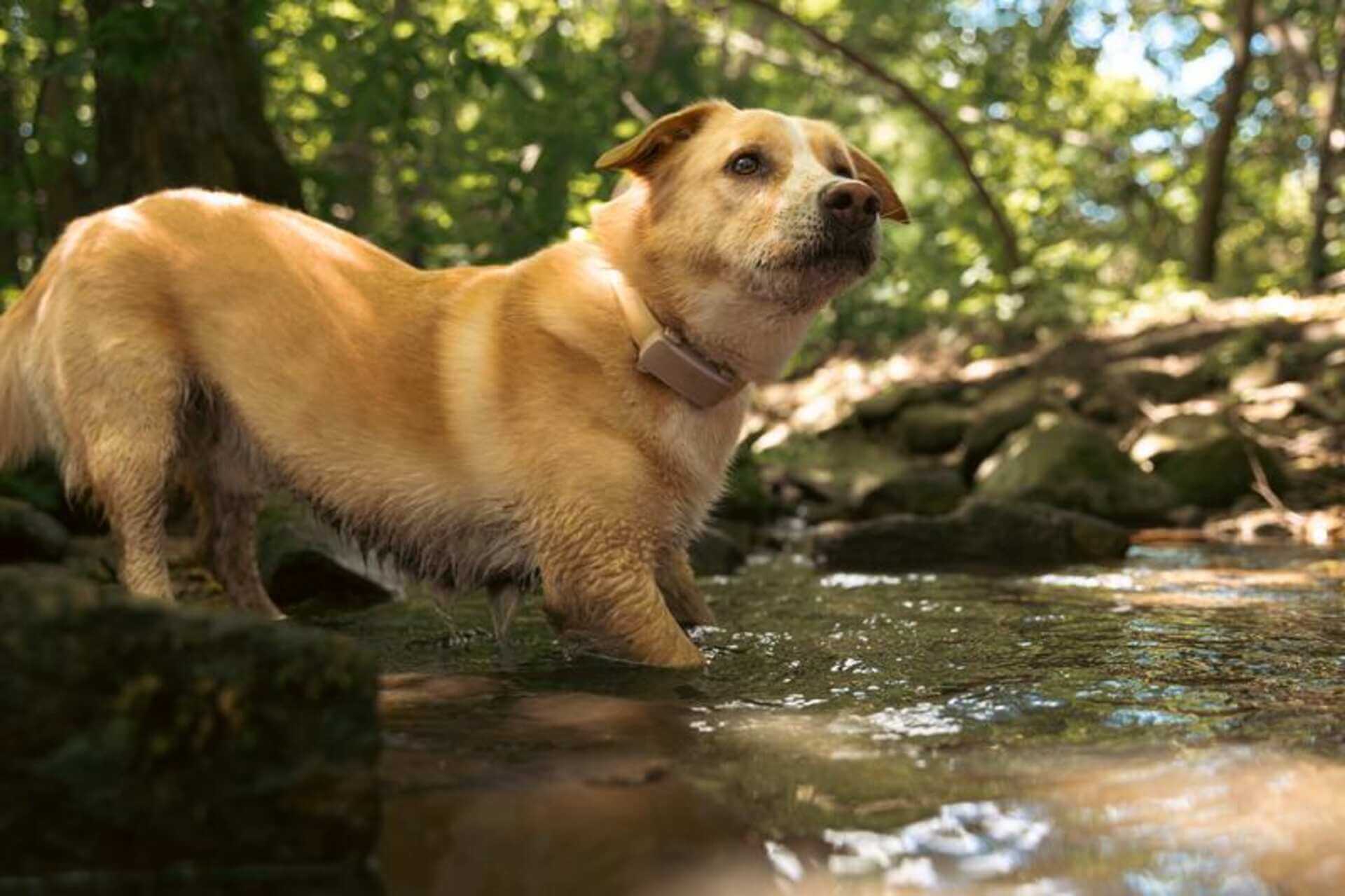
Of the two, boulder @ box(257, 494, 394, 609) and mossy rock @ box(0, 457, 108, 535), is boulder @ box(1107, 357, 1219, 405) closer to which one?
boulder @ box(257, 494, 394, 609)

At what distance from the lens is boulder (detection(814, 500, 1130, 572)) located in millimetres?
6867

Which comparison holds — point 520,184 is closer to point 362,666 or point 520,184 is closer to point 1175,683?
point 1175,683

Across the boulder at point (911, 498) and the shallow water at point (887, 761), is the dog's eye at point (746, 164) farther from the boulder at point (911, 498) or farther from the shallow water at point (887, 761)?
the boulder at point (911, 498)

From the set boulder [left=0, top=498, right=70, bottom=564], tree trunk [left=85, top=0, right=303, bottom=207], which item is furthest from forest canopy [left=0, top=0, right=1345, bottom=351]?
boulder [left=0, top=498, right=70, bottom=564]

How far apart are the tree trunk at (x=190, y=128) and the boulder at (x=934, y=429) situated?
261 inches

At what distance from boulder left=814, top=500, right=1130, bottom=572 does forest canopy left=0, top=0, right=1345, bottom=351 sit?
6.24 feet

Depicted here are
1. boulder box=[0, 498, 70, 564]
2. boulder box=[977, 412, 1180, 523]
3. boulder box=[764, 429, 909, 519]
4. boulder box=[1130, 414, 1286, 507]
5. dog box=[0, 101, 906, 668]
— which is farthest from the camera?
boulder box=[764, 429, 909, 519]

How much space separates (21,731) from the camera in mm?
1965

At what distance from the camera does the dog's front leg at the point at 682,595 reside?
4.56 metres

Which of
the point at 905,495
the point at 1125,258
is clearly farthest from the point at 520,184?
the point at 1125,258

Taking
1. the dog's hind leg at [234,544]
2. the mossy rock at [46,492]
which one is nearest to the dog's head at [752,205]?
the dog's hind leg at [234,544]

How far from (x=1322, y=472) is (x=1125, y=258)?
→ 49.3ft

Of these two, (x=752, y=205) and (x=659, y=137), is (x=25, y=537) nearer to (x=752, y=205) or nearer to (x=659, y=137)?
(x=659, y=137)

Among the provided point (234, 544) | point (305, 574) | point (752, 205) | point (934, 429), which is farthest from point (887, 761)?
point (934, 429)
